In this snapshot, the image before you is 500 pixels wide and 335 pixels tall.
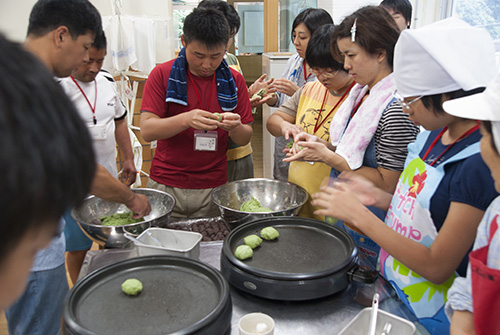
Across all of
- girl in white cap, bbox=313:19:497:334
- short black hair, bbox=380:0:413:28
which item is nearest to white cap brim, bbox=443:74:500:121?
girl in white cap, bbox=313:19:497:334

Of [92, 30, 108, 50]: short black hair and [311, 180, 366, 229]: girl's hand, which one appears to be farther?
[92, 30, 108, 50]: short black hair

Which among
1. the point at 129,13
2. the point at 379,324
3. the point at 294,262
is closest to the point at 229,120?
the point at 294,262

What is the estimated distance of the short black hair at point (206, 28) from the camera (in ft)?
6.25

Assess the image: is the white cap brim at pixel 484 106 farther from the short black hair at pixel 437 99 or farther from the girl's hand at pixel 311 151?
the girl's hand at pixel 311 151

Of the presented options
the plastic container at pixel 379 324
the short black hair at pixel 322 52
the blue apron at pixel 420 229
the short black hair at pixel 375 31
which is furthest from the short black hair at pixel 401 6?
the plastic container at pixel 379 324

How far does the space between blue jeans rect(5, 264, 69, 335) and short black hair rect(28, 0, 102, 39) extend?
3.03ft

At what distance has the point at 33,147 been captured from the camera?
0.35 metres

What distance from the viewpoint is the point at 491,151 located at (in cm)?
82

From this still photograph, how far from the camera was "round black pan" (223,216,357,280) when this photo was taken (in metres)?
1.07

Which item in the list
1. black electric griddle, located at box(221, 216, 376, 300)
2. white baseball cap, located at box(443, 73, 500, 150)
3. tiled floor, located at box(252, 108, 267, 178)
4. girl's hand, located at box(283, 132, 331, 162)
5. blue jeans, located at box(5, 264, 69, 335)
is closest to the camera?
white baseball cap, located at box(443, 73, 500, 150)

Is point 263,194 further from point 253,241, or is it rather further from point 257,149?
point 257,149

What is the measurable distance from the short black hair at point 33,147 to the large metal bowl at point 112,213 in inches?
36.1

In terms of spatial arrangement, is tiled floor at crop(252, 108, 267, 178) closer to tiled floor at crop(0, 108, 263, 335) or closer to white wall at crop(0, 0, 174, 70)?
tiled floor at crop(0, 108, 263, 335)

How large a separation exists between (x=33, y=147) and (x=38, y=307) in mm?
1318
